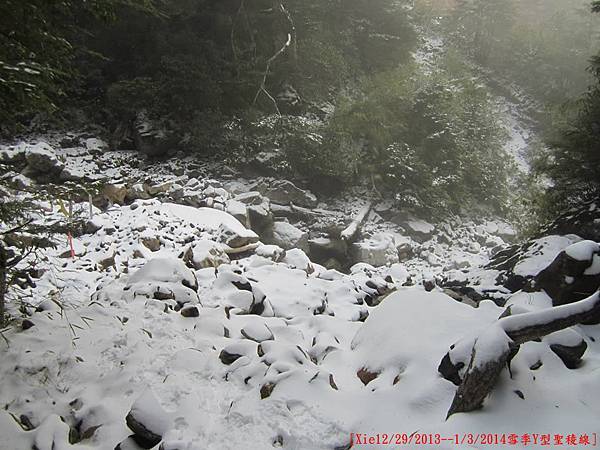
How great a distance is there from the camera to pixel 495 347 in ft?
8.30

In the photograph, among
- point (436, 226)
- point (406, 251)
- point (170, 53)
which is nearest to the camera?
point (406, 251)

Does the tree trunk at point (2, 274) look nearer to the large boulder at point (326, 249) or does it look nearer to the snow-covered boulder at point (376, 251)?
the large boulder at point (326, 249)

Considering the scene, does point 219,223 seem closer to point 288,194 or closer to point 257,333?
point 288,194

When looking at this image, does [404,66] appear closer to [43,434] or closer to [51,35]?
[51,35]

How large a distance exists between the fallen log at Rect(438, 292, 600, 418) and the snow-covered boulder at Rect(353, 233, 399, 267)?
21.3 feet

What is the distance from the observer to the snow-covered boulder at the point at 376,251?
9.30 metres

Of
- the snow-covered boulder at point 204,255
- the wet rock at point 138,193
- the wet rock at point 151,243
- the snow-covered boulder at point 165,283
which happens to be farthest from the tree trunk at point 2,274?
the wet rock at point 138,193

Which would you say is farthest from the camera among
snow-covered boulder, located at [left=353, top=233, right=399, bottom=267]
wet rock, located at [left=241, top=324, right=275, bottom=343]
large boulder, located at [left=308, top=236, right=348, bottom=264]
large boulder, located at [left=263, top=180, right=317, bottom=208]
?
large boulder, located at [left=263, top=180, right=317, bottom=208]

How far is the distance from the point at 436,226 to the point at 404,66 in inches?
263

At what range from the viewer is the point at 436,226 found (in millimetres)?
11469

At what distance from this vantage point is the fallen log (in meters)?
2.50

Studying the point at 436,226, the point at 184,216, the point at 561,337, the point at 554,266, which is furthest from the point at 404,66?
the point at 561,337

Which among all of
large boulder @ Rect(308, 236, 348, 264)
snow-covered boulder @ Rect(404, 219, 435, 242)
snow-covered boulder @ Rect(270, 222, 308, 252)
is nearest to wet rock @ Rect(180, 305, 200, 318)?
snow-covered boulder @ Rect(270, 222, 308, 252)

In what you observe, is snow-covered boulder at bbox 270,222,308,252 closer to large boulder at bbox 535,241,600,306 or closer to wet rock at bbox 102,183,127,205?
wet rock at bbox 102,183,127,205
